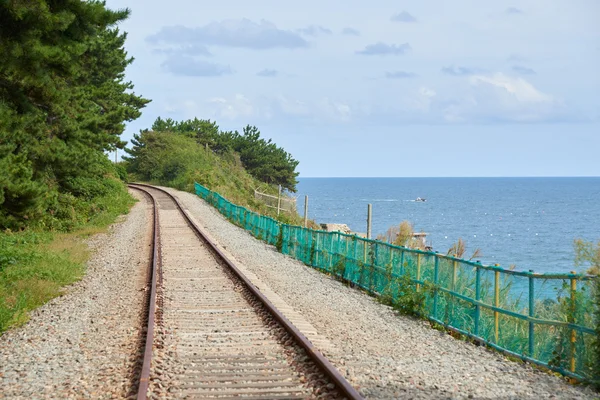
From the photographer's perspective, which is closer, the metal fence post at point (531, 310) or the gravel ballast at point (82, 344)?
the gravel ballast at point (82, 344)

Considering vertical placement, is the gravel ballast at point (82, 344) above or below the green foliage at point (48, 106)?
below

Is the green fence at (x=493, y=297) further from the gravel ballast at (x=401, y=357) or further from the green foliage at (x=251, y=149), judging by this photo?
the green foliage at (x=251, y=149)

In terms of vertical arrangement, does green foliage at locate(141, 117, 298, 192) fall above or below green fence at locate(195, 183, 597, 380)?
above

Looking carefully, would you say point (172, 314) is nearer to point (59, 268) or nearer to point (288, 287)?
point (288, 287)

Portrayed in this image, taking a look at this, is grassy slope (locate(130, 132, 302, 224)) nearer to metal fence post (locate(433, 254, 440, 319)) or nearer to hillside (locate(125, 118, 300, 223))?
hillside (locate(125, 118, 300, 223))

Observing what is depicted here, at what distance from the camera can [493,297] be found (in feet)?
39.9

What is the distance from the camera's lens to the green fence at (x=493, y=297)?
926cm

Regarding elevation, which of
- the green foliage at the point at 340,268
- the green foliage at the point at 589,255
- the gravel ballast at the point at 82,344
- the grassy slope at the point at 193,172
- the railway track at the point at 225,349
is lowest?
the gravel ballast at the point at 82,344

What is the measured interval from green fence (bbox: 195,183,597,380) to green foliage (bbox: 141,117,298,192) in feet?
262

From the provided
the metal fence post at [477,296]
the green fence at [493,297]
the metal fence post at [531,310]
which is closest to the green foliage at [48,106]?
the green fence at [493,297]

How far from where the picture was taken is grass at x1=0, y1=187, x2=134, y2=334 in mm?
13368

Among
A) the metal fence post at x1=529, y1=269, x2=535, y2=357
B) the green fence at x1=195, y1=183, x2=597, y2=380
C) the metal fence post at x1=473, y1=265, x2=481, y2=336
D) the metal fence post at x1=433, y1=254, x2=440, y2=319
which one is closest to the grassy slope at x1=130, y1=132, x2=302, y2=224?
the green fence at x1=195, y1=183, x2=597, y2=380

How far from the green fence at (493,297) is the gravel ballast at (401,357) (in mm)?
328

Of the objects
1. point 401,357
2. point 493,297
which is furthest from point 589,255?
point 401,357
